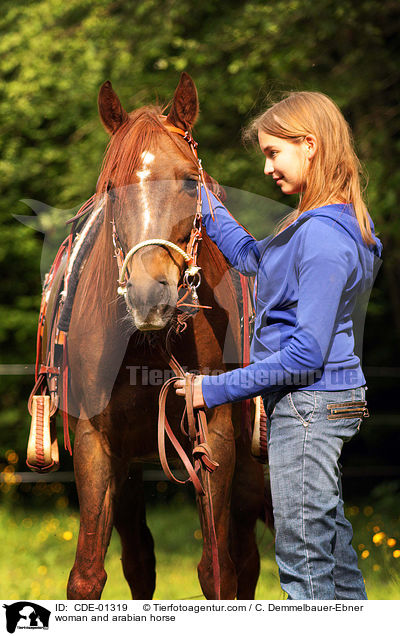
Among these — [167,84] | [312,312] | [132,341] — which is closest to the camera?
[312,312]

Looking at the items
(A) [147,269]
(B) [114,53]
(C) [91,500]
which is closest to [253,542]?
(C) [91,500]

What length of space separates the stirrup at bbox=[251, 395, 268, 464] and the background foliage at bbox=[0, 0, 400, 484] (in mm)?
2546

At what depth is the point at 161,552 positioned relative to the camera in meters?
5.25

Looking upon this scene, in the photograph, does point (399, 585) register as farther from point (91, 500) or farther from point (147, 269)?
point (147, 269)

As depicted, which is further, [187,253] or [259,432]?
[259,432]

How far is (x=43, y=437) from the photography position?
3150mm

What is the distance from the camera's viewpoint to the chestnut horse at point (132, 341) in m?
2.52

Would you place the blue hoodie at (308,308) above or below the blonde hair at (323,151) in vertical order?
below

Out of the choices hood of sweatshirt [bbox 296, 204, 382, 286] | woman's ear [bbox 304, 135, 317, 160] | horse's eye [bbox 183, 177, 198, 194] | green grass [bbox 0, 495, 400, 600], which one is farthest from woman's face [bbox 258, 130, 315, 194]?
green grass [bbox 0, 495, 400, 600]

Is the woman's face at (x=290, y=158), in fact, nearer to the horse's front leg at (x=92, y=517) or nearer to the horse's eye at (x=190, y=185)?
the horse's eye at (x=190, y=185)

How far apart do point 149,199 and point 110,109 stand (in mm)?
526

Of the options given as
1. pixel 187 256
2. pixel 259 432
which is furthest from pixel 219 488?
pixel 187 256
